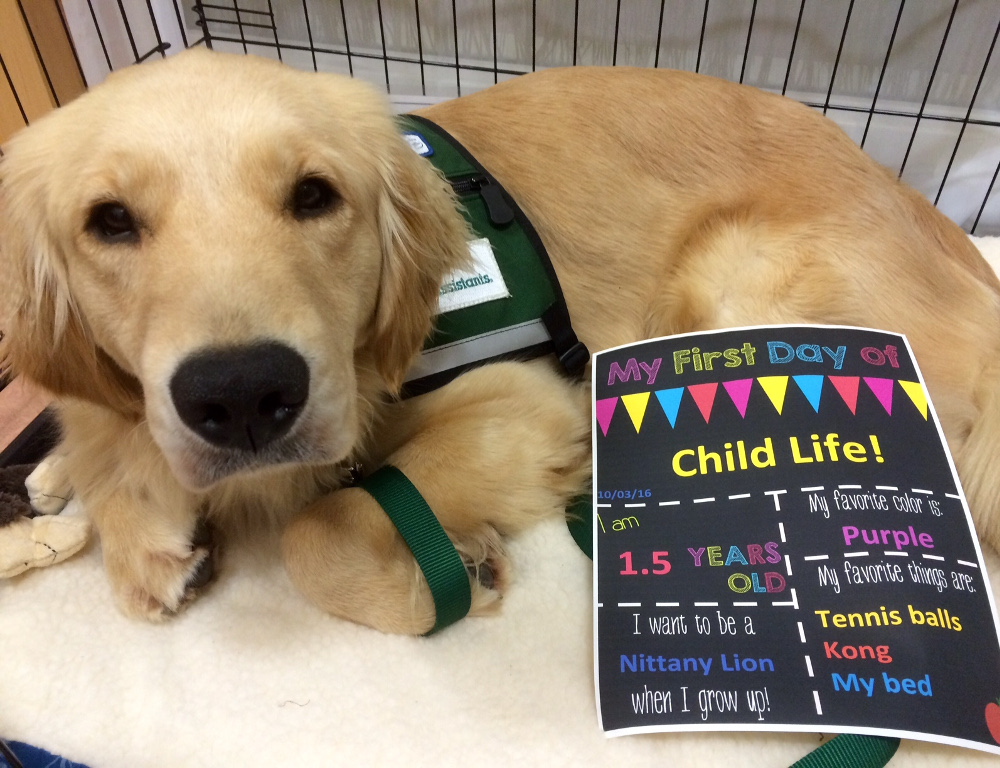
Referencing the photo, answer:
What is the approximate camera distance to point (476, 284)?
1583 mm

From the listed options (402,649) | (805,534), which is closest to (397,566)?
(402,649)

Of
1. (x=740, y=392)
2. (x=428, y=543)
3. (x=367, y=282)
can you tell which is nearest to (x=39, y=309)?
(x=367, y=282)

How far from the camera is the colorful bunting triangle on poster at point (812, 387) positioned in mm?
1338

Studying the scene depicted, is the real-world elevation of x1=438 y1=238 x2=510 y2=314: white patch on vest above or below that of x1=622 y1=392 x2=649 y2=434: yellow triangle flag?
above

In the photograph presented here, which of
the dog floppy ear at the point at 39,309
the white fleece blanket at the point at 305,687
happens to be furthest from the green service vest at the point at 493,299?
the dog floppy ear at the point at 39,309

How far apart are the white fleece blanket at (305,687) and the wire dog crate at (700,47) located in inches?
72.7

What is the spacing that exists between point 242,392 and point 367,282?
438 mm

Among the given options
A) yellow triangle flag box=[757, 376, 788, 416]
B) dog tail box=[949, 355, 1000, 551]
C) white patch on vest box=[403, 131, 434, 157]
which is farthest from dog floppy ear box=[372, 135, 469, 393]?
dog tail box=[949, 355, 1000, 551]

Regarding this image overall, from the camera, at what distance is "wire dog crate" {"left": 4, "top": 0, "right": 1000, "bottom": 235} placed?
255 cm

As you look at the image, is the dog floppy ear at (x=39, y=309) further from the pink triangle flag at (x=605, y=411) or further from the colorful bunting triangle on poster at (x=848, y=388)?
the colorful bunting triangle on poster at (x=848, y=388)

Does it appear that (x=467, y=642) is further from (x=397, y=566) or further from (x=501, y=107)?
(x=501, y=107)

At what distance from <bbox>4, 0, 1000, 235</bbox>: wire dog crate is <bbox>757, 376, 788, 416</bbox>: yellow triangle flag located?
1650mm

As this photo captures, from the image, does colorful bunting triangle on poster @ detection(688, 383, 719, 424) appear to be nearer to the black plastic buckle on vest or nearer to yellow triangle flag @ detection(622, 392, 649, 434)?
yellow triangle flag @ detection(622, 392, 649, 434)

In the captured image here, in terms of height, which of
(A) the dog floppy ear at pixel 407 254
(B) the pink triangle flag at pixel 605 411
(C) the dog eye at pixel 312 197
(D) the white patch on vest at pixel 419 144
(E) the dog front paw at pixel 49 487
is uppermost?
(C) the dog eye at pixel 312 197
